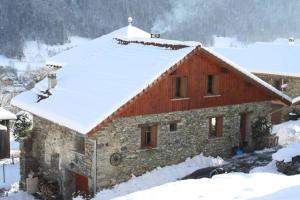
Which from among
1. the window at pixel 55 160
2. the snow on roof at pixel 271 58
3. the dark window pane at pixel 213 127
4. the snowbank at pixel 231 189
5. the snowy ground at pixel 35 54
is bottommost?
the window at pixel 55 160

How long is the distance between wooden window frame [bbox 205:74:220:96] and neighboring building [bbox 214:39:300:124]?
500 inches

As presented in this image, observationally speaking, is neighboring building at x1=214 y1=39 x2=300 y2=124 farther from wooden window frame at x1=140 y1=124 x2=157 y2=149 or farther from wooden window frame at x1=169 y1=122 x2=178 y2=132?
wooden window frame at x1=140 y1=124 x2=157 y2=149

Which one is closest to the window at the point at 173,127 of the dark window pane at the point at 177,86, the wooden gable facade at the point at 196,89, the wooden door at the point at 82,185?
the wooden gable facade at the point at 196,89

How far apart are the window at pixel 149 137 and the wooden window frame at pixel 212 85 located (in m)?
3.50

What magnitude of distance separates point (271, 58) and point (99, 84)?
23281 mm

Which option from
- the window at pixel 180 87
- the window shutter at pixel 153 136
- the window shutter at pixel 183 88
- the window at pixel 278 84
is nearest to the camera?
the window shutter at pixel 153 136

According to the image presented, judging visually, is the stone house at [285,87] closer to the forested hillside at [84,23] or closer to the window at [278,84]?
the window at [278,84]

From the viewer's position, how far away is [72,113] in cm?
2175

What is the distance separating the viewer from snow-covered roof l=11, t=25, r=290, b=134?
2116 centimetres

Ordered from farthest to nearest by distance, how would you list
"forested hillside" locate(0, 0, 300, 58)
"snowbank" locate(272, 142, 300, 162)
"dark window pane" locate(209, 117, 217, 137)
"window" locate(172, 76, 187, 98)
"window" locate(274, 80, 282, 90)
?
"forested hillside" locate(0, 0, 300, 58)
"window" locate(274, 80, 282, 90)
"dark window pane" locate(209, 117, 217, 137)
"window" locate(172, 76, 187, 98)
"snowbank" locate(272, 142, 300, 162)

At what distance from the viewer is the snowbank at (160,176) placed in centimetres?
2133

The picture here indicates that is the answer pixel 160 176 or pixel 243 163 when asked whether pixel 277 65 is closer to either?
pixel 243 163

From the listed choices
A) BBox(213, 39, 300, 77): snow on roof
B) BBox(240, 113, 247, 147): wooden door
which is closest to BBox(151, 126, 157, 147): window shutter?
BBox(240, 113, 247, 147): wooden door

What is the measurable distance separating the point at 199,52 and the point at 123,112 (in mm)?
4708
